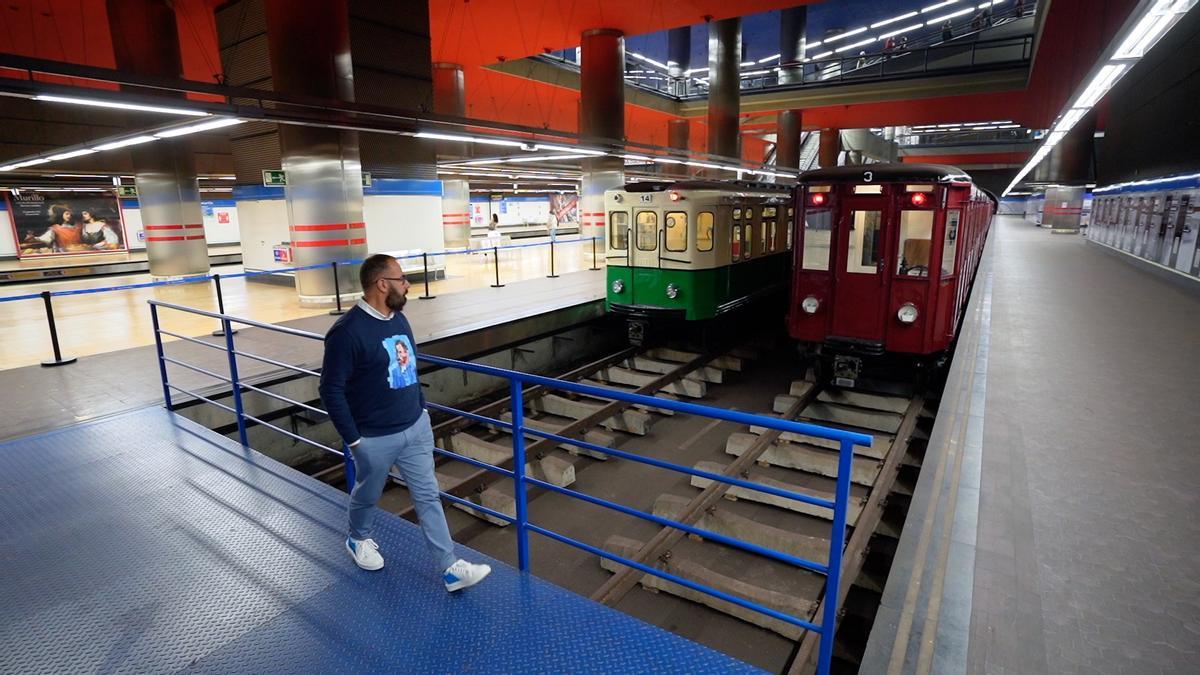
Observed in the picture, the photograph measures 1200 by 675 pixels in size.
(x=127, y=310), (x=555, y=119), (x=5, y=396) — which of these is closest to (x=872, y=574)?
(x=5, y=396)

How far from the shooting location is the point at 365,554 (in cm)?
356

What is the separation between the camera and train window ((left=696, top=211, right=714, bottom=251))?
10500 millimetres

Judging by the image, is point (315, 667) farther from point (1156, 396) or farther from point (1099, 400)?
point (1156, 396)

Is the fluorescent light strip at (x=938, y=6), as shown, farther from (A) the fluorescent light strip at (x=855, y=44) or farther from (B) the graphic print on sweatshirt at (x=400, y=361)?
(B) the graphic print on sweatshirt at (x=400, y=361)

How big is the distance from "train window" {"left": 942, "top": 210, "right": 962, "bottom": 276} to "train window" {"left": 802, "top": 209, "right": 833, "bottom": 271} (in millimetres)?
1398

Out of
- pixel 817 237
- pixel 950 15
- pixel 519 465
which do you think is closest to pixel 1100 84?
pixel 817 237

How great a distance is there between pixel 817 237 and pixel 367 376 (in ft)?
23.3

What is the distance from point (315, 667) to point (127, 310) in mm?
13750

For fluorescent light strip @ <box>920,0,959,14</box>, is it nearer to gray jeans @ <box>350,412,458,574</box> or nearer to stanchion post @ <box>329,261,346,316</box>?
stanchion post @ <box>329,261,346,316</box>

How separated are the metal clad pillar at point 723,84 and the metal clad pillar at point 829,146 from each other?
1182 cm

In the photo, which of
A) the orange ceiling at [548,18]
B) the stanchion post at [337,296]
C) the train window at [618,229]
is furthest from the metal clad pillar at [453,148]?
the train window at [618,229]

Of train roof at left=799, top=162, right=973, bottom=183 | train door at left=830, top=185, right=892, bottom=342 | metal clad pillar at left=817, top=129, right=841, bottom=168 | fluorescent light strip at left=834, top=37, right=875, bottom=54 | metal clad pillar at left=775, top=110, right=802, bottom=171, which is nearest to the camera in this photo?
train roof at left=799, top=162, right=973, bottom=183

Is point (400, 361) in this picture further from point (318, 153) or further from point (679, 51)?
point (679, 51)

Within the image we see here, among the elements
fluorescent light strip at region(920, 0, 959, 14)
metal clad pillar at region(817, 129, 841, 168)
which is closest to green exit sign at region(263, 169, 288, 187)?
metal clad pillar at region(817, 129, 841, 168)
